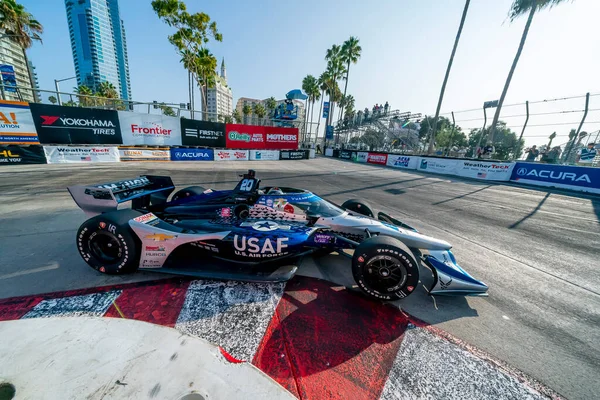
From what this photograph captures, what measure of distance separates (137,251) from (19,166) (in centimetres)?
1425

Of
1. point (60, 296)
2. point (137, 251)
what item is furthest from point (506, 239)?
point (60, 296)

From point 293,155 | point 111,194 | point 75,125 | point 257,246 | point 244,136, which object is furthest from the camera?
point 293,155

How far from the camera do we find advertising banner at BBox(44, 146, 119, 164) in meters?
12.2

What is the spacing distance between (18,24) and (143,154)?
17.7m

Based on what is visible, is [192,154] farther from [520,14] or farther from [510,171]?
[520,14]

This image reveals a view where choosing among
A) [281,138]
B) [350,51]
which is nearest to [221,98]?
[350,51]

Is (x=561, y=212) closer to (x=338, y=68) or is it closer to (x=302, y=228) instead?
(x=302, y=228)

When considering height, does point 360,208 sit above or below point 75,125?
below

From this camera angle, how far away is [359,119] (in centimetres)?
3688

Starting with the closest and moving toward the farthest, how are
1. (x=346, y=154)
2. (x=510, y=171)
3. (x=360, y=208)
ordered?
(x=360, y=208) → (x=510, y=171) → (x=346, y=154)

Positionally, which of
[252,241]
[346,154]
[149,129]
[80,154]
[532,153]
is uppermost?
[532,153]

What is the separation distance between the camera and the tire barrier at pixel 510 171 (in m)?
11.1

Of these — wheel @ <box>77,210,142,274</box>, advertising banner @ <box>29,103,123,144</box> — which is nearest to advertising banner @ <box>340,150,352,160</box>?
advertising banner @ <box>29,103,123,144</box>

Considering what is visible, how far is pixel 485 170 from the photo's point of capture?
48.4 feet
